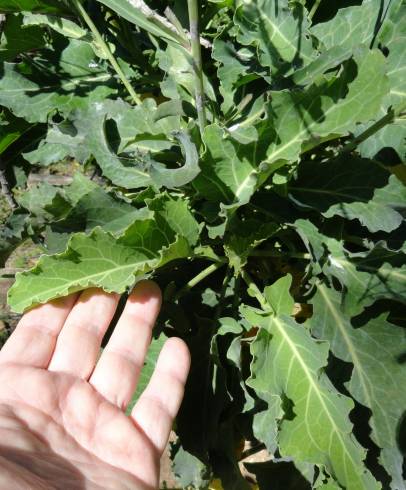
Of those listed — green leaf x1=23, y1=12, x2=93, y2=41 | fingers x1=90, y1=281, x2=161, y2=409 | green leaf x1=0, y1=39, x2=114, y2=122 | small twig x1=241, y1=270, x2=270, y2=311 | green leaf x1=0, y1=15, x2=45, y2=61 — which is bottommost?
fingers x1=90, y1=281, x2=161, y2=409

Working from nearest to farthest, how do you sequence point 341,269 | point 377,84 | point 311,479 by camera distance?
point 377,84
point 341,269
point 311,479

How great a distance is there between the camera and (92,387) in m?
1.15

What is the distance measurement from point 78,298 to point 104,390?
190 millimetres

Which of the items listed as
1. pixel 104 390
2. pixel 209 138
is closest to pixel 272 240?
pixel 209 138

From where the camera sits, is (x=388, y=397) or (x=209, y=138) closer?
(x=209, y=138)

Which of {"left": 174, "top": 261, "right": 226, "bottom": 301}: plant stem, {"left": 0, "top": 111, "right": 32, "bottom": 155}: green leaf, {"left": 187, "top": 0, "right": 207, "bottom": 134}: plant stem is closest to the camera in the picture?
{"left": 187, "top": 0, "right": 207, "bottom": 134}: plant stem

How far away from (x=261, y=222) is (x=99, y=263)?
12.9 inches

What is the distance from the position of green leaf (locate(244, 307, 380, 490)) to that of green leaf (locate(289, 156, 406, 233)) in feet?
0.77

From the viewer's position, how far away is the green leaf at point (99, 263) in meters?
1.02

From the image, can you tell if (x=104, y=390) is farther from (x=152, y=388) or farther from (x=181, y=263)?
(x=181, y=263)

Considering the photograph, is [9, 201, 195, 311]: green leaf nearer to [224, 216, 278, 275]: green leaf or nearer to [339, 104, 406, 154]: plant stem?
[224, 216, 278, 275]: green leaf

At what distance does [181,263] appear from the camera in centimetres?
132

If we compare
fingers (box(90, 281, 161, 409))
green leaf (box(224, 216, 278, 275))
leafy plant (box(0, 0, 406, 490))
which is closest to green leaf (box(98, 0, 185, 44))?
leafy plant (box(0, 0, 406, 490))

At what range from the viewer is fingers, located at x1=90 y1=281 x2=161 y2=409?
115 cm
